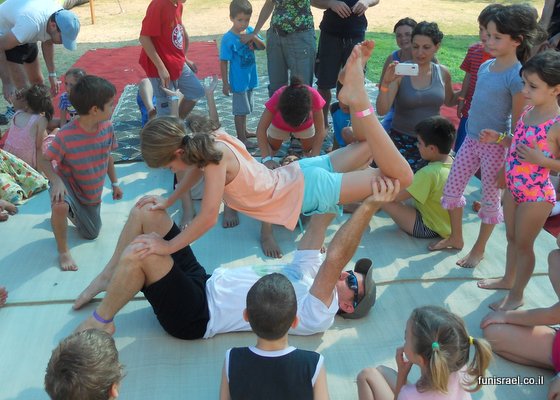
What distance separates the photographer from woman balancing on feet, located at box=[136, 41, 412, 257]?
256 cm

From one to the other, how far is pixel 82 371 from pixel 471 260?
2.40 metres

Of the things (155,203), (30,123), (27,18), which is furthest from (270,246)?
(27,18)

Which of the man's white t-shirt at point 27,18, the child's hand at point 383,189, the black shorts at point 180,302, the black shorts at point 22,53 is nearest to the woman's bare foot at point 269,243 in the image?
the black shorts at point 180,302

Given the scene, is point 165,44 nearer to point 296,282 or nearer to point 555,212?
point 296,282

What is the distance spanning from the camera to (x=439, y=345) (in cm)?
185

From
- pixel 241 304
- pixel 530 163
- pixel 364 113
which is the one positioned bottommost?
pixel 241 304

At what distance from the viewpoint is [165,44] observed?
4.71 meters

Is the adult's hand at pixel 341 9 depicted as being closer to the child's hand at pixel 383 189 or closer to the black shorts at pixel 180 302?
the child's hand at pixel 383 189

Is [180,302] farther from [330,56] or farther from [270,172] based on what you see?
[330,56]

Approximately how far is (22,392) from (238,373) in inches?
42.6

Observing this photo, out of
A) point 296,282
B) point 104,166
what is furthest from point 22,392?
point 104,166

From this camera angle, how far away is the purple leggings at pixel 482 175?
3244 millimetres

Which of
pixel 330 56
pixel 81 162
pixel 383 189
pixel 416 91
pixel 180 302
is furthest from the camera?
pixel 330 56

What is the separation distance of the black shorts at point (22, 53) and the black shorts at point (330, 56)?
300 centimetres
